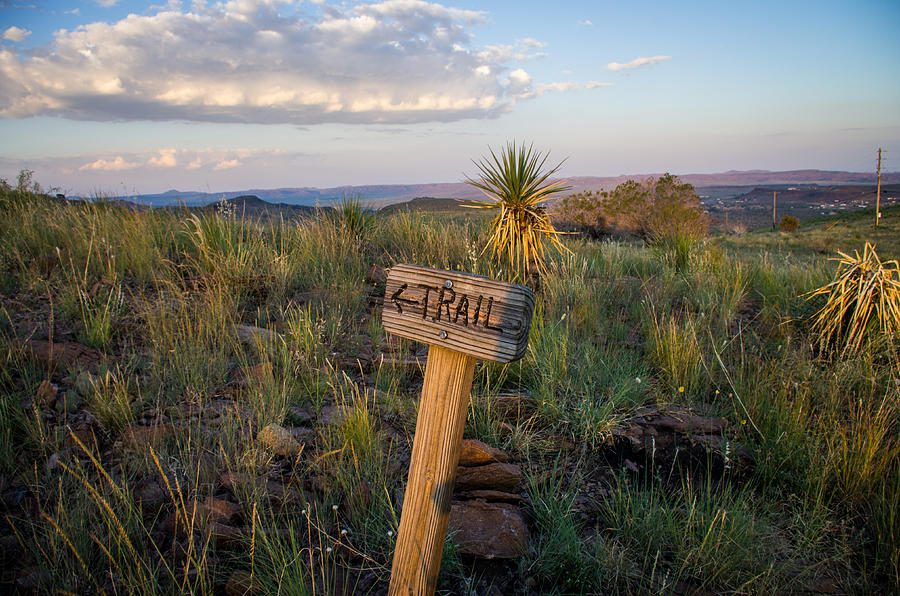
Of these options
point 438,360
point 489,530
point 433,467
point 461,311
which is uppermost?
point 461,311

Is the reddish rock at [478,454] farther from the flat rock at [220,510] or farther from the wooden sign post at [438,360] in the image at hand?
the flat rock at [220,510]

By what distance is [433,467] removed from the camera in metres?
1.80

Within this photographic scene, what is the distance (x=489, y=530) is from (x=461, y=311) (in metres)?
1.47

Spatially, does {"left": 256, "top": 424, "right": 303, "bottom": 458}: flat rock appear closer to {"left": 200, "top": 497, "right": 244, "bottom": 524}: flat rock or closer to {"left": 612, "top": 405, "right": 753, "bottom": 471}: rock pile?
{"left": 200, "top": 497, "right": 244, "bottom": 524}: flat rock

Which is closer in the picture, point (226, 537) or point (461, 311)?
point (461, 311)

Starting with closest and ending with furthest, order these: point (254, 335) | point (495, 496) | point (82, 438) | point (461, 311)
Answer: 1. point (461, 311)
2. point (495, 496)
3. point (82, 438)
4. point (254, 335)

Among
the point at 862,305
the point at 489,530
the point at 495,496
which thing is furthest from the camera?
the point at 862,305

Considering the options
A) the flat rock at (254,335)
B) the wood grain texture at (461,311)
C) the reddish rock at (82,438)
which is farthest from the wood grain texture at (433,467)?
the flat rock at (254,335)

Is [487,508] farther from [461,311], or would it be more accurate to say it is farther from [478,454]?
[461,311]

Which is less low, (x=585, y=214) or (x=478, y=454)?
(x=585, y=214)

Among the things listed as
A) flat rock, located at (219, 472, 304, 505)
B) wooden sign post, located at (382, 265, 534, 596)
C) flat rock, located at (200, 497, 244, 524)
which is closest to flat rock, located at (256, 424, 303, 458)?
flat rock, located at (219, 472, 304, 505)

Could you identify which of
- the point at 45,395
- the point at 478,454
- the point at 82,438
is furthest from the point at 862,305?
the point at 45,395

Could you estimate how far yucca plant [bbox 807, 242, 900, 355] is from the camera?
470 cm

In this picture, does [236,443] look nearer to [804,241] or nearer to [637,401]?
[637,401]
